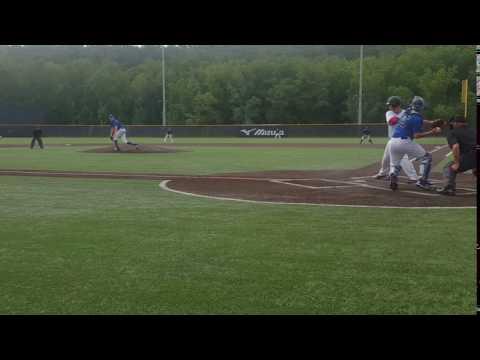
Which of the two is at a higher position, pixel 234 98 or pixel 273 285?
pixel 234 98

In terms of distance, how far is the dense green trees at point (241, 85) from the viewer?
6975cm

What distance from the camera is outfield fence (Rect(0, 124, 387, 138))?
5131cm

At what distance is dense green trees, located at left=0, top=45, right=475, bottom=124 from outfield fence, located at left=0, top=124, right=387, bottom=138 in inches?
702

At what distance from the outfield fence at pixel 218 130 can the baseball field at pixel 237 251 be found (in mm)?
39940

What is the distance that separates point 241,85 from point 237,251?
76.5 meters

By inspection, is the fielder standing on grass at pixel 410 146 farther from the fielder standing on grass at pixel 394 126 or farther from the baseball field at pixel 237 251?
the baseball field at pixel 237 251

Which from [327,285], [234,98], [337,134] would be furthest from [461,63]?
[327,285]

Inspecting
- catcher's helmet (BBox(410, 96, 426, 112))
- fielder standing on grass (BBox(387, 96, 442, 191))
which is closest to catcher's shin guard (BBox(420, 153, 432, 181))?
fielder standing on grass (BBox(387, 96, 442, 191))

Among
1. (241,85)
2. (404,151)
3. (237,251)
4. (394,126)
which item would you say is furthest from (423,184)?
(241,85)

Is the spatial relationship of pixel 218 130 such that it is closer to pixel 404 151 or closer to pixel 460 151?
pixel 404 151

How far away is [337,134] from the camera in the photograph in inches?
2039

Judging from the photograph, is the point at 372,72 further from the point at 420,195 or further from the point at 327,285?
the point at 327,285

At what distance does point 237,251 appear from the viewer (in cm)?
627
